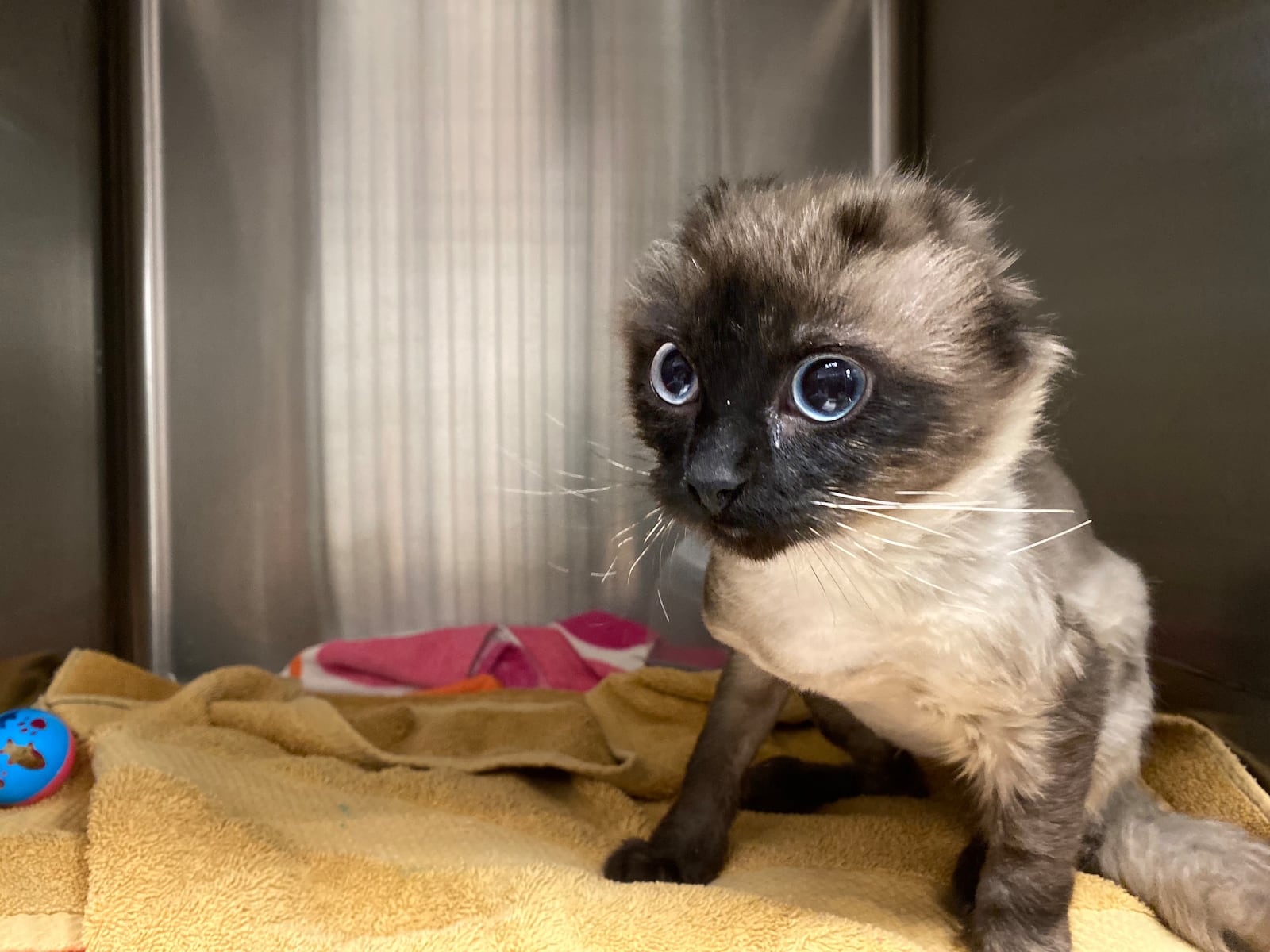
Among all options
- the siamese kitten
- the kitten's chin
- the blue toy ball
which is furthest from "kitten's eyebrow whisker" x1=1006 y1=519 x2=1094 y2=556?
the blue toy ball

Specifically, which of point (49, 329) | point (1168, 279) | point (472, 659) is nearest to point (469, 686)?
point (472, 659)

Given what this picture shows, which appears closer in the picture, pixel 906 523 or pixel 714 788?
pixel 906 523

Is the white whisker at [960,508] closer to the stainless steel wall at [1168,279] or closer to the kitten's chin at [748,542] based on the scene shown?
the kitten's chin at [748,542]

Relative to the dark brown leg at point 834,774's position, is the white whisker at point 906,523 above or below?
above

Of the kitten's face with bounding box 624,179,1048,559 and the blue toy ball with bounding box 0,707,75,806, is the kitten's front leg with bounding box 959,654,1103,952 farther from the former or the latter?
the blue toy ball with bounding box 0,707,75,806

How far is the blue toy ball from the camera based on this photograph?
1.13 meters

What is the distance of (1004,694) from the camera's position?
2.95 ft

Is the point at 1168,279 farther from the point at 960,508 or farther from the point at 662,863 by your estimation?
the point at 662,863

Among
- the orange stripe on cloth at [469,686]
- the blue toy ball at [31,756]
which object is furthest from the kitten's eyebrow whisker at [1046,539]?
the blue toy ball at [31,756]

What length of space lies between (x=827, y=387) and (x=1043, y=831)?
487mm

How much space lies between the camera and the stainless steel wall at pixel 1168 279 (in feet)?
3.68

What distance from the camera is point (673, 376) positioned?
0.89 m

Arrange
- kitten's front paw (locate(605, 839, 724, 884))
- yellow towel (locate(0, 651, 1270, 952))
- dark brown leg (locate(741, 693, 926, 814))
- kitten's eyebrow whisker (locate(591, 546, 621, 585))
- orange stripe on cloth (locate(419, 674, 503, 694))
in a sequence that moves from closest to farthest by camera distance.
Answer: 1. yellow towel (locate(0, 651, 1270, 952))
2. kitten's front paw (locate(605, 839, 724, 884))
3. dark brown leg (locate(741, 693, 926, 814))
4. orange stripe on cloth (locate(419, 674, 503, 694))
5. kitten's eyebrow whisker (locate(591, 546, 621, 585))

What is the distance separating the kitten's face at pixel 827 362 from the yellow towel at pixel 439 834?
0.40 m
